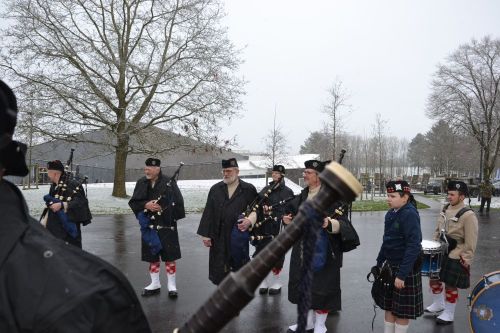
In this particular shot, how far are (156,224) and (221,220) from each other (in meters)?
1.40

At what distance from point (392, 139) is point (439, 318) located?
319ft

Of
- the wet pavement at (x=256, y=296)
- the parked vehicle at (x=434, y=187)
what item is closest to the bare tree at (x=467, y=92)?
the parked vehicle at (x=434, y=187)

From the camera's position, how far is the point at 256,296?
6.87 metres

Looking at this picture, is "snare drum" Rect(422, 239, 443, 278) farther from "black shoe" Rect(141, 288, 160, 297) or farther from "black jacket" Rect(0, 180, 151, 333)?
"black jacket" Rect(0, 180, 151, 333)

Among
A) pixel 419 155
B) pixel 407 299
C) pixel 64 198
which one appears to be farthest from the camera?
pixel 419 155

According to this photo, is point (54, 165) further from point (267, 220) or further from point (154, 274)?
point (267, 220)

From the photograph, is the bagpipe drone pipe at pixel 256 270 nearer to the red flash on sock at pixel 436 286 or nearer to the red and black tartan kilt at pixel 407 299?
the red and black tartan kilt at pixel 407 299

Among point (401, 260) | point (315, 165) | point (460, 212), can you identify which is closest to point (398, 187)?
point (401, 260)

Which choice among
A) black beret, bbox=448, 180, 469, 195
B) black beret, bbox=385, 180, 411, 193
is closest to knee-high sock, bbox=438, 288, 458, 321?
black beret, bbox=448, 180, 469, 195

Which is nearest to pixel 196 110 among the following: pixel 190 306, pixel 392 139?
pixel 190 306

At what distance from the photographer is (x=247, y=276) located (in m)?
1.09

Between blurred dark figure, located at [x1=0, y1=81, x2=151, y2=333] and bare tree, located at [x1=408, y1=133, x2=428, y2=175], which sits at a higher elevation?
bare tree, located at [x1=408, y1=133, x2=428, y2=175]

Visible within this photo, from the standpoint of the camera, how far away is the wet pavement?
565 centimetres

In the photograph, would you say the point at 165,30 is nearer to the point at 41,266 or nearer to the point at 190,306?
the point at 190,306
